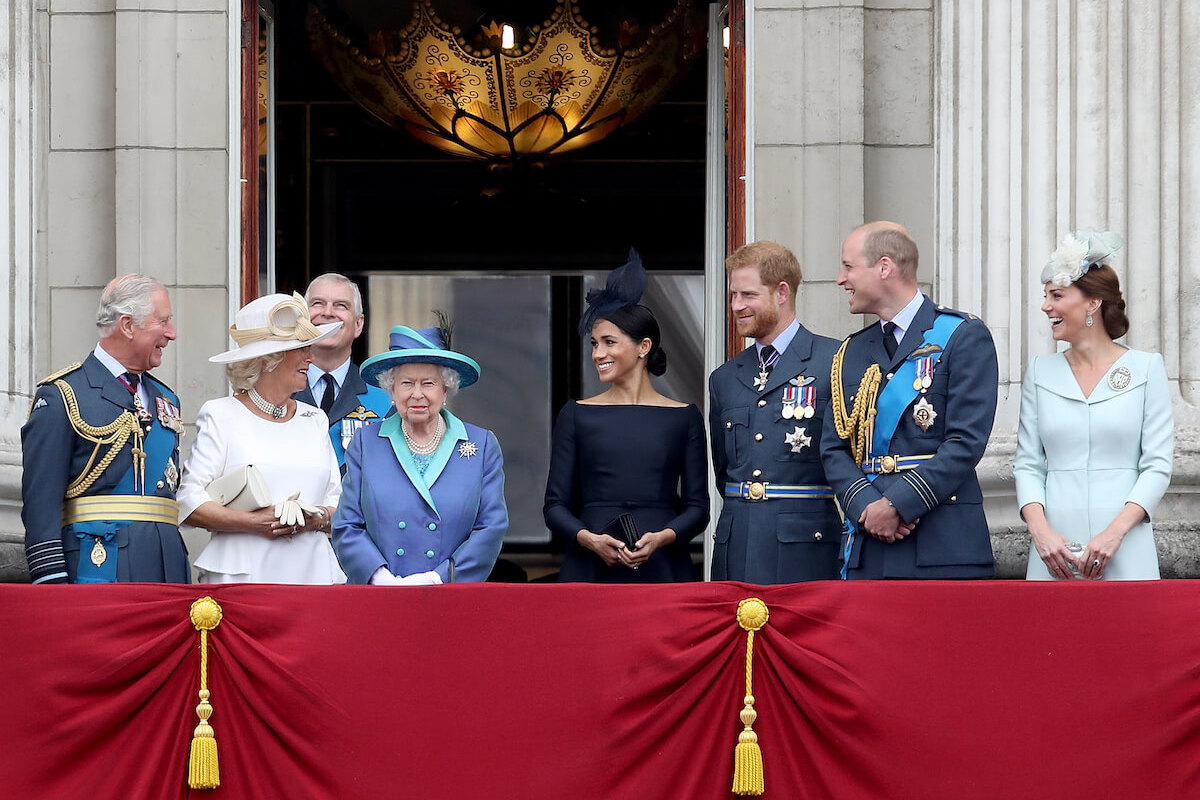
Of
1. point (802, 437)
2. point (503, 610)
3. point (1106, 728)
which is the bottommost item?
point (1106, 728)

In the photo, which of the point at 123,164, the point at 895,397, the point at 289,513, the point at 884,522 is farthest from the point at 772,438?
the point at 123,164

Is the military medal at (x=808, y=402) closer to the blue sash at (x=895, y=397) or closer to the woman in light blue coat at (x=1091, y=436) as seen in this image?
the blue sash at (x=895, y=397)

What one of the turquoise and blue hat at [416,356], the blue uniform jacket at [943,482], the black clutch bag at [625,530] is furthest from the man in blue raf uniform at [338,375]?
the blue uniform jacket at [943,482]

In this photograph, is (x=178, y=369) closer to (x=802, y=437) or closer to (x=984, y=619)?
(x=802, y=437)

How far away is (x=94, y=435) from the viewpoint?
5.44m

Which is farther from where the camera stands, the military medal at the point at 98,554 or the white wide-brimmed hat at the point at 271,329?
the white wide-brimmed hat at the point at 271,329

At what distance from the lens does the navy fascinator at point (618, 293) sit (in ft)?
20.1

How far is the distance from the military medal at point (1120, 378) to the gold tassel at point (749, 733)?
1.47 metres

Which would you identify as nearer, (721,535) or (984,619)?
(984,619)

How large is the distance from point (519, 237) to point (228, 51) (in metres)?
7.07

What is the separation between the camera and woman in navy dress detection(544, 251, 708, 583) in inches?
Result: 237

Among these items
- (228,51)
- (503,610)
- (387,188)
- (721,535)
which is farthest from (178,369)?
(387,188)

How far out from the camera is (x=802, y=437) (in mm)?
5863

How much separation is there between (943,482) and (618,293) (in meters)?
1.41
